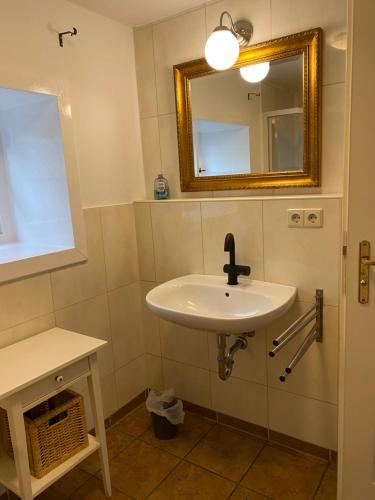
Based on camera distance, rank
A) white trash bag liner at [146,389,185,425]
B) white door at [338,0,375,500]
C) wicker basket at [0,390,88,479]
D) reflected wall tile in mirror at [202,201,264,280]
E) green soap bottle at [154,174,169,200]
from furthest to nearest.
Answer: green soap bottle at [154,174,169,200]
white trash bag liner at [146,389,185,425]
reflected wall tile in mirror at [202,201,264,280]
wicker basket at [0,390,88,479]
white door at [338,0,375,500]

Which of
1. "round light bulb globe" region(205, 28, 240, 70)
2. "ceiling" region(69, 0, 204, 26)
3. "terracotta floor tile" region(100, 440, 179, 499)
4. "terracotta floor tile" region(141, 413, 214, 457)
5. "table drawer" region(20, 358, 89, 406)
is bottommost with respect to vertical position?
"terracotta floor tile" region(100, 440, 179, 499)

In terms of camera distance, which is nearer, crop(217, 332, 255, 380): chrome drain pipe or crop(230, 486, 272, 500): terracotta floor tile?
crop(230, 486, 272, 500): terracotta floor tile

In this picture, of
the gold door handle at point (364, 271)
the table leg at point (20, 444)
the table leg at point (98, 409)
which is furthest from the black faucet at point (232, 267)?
the table leg at point (20, 444)

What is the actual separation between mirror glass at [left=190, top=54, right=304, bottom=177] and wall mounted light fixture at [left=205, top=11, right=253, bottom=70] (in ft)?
0.51

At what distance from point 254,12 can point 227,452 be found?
2.10 m

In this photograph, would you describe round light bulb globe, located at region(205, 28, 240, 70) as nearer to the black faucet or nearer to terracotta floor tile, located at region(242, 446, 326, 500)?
the black faucet

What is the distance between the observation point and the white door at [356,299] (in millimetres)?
1173

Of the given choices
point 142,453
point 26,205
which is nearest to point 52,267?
point 26,205

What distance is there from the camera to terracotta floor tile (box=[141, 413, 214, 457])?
1.99 m

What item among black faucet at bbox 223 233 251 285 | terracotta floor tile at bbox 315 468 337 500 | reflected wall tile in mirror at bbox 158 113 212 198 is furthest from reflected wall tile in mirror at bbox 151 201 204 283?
terracotta floor tile at bbox 315 468 337 500

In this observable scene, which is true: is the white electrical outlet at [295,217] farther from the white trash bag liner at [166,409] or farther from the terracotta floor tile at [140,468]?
the terracotta floor tile at [140,468]

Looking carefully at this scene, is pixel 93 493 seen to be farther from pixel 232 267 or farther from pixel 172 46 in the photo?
pixel 172 46

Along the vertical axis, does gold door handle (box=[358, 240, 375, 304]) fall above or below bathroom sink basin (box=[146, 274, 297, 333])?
above

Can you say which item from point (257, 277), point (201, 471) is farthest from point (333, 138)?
point (201, 471)
